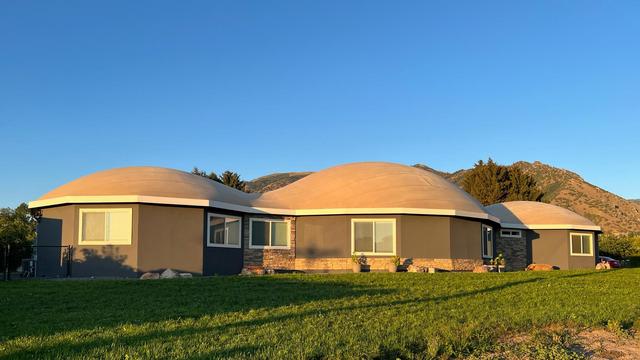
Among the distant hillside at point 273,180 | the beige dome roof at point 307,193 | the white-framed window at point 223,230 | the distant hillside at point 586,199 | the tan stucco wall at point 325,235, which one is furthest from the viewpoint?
the distant hillside at point 273,180

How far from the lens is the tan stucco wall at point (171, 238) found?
1875 centimetres

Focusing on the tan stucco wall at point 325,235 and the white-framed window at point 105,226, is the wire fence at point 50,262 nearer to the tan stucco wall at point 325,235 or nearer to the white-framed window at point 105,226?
the white-framed window at point 105,226

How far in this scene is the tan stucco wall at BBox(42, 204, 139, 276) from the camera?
61.0 ft

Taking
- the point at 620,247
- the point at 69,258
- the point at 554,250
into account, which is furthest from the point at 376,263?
the point at 620,247

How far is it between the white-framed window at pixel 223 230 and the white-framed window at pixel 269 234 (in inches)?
23.2

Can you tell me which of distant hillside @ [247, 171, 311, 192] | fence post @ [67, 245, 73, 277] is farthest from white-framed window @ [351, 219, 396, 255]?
distant hillside @ [247, 171, 311, 192]

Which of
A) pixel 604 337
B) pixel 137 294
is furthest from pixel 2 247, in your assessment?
pixel 604 337

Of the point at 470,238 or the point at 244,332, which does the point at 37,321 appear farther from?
the point at 470,238

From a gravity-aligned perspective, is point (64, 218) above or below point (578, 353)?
above

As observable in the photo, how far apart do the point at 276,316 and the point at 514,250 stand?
21.4 meters

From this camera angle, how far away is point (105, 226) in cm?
1898

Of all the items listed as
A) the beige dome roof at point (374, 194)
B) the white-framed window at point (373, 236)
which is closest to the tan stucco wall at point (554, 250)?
the beige dome roof at point (374, 194)

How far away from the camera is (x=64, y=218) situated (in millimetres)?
19500

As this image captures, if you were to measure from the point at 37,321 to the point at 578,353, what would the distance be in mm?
7095
